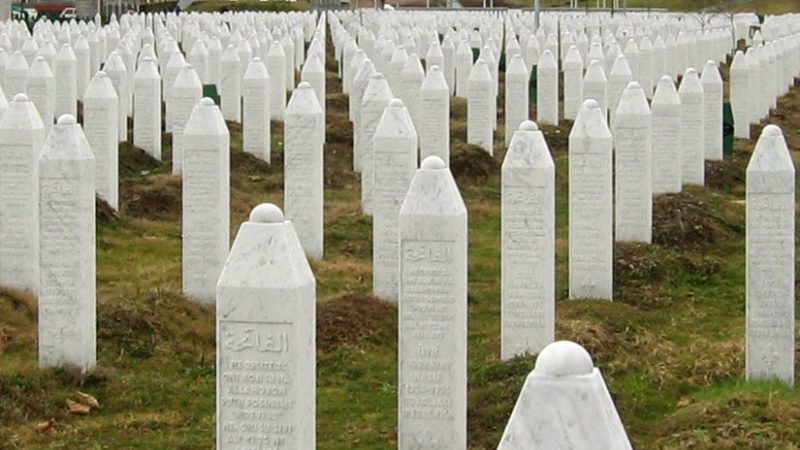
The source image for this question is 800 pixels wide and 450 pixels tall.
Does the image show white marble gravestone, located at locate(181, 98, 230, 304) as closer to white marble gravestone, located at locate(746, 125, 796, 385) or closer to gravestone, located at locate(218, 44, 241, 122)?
white marble gravestone, located at locate(746, 125, 796, 385)

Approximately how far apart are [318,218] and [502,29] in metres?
33.2

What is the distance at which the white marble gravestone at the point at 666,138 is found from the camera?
20.2m

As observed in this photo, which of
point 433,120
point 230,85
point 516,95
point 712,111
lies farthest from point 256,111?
point 712,111

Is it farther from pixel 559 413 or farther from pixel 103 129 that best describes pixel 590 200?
pixel 559 413

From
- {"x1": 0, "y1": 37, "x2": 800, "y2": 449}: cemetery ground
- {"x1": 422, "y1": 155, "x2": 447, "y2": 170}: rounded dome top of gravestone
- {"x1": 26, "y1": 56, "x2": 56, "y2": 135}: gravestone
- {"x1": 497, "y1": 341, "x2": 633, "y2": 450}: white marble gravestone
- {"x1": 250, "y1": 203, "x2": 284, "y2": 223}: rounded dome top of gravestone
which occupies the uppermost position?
{"x1": 26, "y1": 56, "x2": 56, "y2": 135}: gravestone

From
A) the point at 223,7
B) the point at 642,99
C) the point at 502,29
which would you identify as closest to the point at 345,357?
the point at 642,99

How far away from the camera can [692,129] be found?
877 inches

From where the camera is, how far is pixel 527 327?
13227 millimetres

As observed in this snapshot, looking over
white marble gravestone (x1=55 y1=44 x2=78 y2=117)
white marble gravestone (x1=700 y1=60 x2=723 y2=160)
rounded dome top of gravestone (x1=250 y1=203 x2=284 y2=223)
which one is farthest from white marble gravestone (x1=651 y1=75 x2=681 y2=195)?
rounded dome top of gravestone (x1=250 y1=203 x2=284 y2=223)

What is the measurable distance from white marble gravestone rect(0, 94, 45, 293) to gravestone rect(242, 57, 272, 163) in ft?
29.2

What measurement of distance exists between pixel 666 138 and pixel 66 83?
28.2 ft

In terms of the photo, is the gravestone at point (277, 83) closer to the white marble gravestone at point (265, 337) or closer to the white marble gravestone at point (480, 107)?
the white marble gravestone at point (480, 107)

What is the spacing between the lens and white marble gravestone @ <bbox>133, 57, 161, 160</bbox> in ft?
77.0

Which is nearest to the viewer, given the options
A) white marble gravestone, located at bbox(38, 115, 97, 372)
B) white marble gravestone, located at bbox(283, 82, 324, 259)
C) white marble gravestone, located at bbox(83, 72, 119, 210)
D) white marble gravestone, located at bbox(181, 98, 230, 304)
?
white marble gravestone, located at bbox(38, 115, 97, 372)
